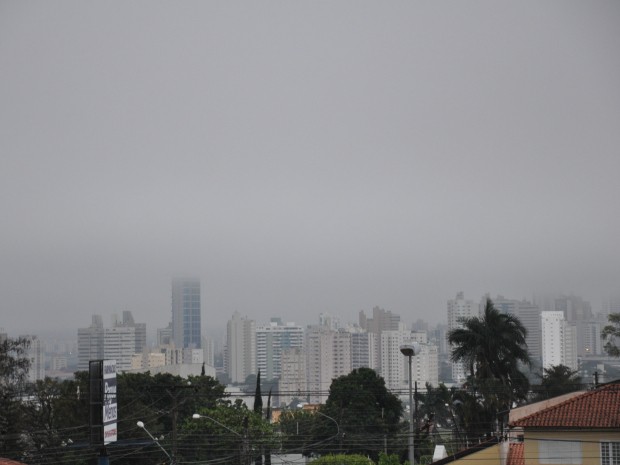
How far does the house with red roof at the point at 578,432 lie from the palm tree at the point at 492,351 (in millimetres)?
26312

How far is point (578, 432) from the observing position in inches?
1085

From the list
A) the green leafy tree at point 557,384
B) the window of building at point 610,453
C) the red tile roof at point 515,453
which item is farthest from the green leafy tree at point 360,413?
the window of building at point 610,453

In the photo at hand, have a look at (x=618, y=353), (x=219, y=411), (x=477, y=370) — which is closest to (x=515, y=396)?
(x=477, y=370)

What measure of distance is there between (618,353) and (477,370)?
9.18 metres

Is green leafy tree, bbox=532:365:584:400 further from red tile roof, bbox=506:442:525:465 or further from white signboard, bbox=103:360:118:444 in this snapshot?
white signboard, bbox=103:360:118:444

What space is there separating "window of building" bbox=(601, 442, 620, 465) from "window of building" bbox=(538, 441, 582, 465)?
583 millimetres

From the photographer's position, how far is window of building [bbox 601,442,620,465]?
27.1 metres

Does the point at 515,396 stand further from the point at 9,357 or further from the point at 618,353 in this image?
the point at 9,357

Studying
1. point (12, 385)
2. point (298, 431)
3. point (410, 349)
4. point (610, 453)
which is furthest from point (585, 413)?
point (298, 431)

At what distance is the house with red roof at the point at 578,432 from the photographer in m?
27.2

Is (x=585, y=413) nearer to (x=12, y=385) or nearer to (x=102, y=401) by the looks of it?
(x=102, y=401)

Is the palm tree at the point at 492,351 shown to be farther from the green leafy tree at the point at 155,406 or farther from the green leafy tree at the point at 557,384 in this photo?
the green leafy tree at the point at 155,406

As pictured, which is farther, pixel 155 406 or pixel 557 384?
pixel 155 406

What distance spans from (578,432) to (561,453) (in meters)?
0.69
